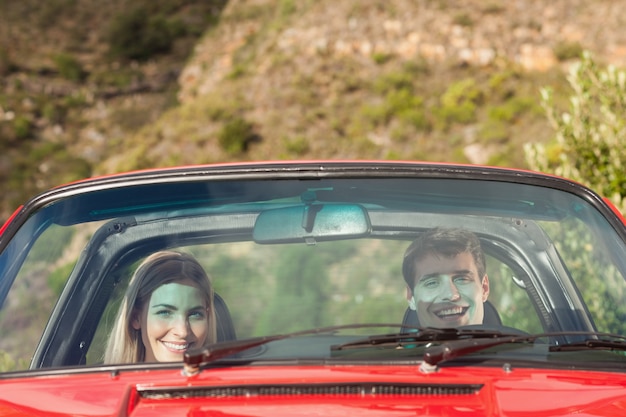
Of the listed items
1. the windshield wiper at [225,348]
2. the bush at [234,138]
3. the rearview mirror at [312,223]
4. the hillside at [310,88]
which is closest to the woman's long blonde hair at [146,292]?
the rearview mirror at [312,223]

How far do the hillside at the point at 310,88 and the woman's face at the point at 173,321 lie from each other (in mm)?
27141

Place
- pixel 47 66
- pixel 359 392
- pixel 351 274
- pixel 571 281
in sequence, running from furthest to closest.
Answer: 1. pixel 47 66
2. pixel 571 281
3. pixel 351 274
4. pixel 359 392

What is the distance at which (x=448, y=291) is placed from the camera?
2.65 metres

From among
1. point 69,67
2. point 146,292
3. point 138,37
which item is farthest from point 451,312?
point 138,37

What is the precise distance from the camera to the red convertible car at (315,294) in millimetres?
1951

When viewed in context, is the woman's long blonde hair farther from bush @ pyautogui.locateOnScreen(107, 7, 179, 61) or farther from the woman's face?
bush @ pyautogui.locateOnScreen(107, 7, 179, 61)

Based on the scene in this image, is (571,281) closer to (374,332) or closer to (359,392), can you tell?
(374,332)

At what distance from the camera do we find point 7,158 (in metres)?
40.1

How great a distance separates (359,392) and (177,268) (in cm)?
97

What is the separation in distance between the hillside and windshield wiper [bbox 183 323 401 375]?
2758 centimetres

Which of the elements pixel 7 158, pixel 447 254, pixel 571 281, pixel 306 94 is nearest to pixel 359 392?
pixel 447 254

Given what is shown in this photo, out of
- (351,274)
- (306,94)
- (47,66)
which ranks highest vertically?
(47,66)

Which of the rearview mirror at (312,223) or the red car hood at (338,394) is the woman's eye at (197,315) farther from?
the red car hood at (338,394)

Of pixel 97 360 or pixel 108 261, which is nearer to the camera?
pixel 97 360
